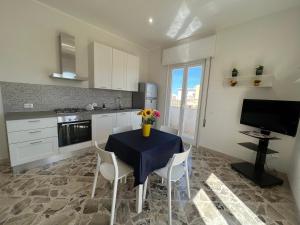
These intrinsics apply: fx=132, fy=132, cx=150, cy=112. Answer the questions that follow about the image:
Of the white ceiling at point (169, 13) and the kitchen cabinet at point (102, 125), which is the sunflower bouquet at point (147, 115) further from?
the white ceiling at point (169, 13)

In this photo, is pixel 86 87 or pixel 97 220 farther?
pixel 86 87

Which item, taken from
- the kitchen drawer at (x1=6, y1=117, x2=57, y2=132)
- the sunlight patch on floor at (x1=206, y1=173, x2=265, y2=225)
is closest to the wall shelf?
the sunlight patch on floor at (x1=206, y1=173, x2=265, y2=225)

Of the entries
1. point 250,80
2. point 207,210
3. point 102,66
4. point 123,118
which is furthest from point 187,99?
point 207,210

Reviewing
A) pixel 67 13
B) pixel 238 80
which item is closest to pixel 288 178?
pixel 238 80

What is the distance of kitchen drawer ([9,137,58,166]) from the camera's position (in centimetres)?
208

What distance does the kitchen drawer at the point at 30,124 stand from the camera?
6.55 feet

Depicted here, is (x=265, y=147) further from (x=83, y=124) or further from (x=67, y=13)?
(x=67, y=13)

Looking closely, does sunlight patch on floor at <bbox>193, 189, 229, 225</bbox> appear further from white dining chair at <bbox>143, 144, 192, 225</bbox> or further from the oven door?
the oven door

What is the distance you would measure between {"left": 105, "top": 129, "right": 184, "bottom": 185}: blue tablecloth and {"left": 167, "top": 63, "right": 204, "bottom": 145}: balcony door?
207 centimetres

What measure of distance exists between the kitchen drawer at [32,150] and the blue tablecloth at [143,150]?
4.43 ft

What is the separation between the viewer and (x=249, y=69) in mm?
2705

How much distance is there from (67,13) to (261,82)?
417cm

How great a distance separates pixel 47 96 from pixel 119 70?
1770 mm

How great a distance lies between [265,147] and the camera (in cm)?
228
